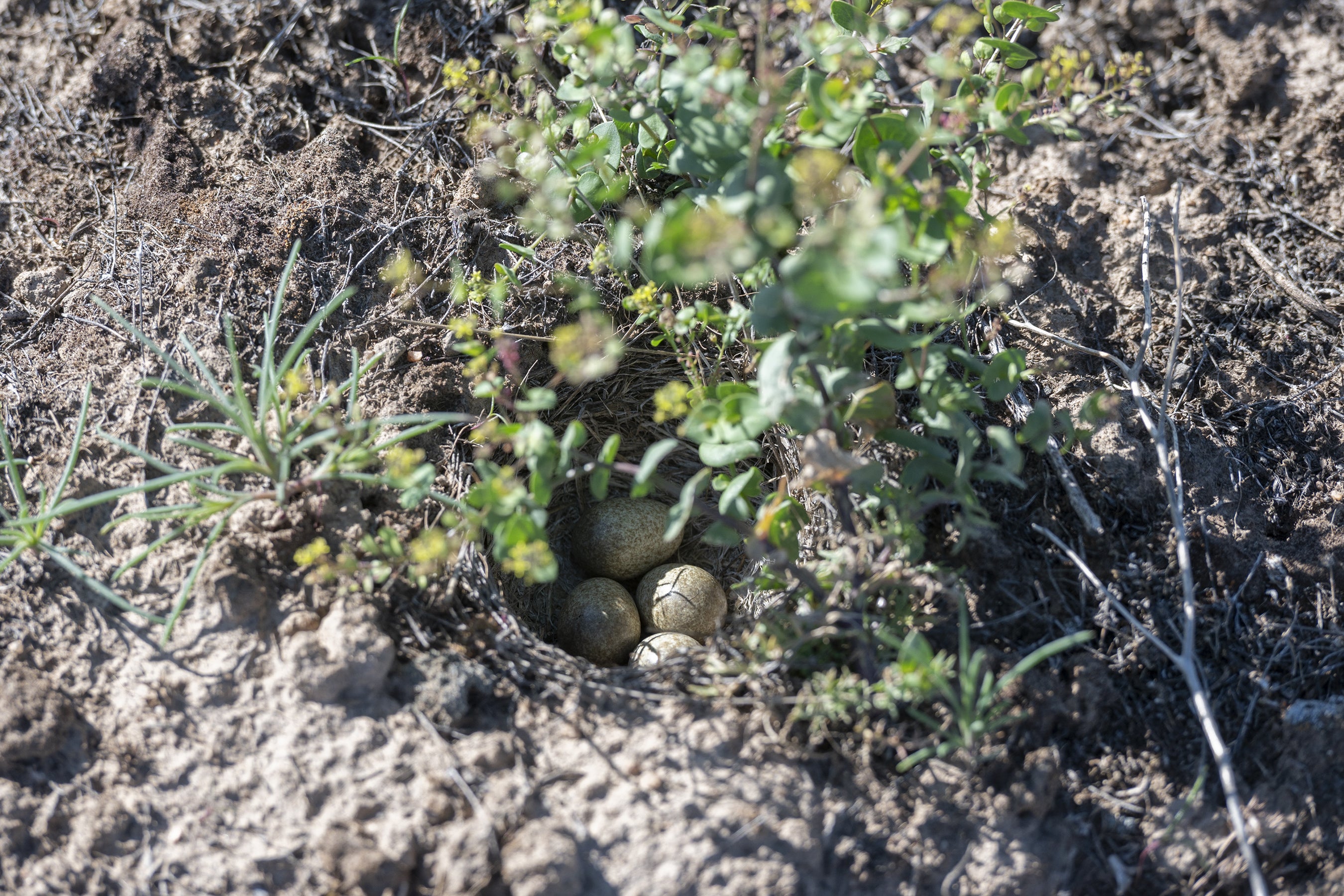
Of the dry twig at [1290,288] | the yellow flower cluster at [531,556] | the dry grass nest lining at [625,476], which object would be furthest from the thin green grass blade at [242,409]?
the dry twig at [1290,288]

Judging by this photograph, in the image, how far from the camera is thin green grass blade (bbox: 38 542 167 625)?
2.22 meters

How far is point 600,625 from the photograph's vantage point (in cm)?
284

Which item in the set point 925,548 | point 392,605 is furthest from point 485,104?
point 925,548

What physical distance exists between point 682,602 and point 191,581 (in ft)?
4.62

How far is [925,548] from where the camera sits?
2521 millimetres

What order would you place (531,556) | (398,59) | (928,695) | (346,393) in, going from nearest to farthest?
(531,556), (928,695), (346,393), (398,59)

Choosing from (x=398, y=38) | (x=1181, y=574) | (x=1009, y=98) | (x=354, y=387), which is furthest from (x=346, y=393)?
(x=1181, y=574)

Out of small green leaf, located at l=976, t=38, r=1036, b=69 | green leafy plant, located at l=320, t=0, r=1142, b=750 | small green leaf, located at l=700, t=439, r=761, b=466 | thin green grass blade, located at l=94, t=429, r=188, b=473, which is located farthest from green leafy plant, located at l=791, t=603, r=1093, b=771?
thin green grass blade, located at l=94, t=429, r=188, b=473

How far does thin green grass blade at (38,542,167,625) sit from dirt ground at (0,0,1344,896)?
0.21ft

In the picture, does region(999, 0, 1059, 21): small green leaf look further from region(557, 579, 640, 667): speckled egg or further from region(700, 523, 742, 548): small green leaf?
region(557, 579, 640, 667): speckled egg

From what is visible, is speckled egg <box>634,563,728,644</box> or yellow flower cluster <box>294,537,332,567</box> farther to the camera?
speckled egg <box>634,563,728,644</box>

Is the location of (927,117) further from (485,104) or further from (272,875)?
(272,875)

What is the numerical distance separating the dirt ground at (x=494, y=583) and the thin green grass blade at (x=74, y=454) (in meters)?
0.07

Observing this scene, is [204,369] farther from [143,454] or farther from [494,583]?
[494,583]
